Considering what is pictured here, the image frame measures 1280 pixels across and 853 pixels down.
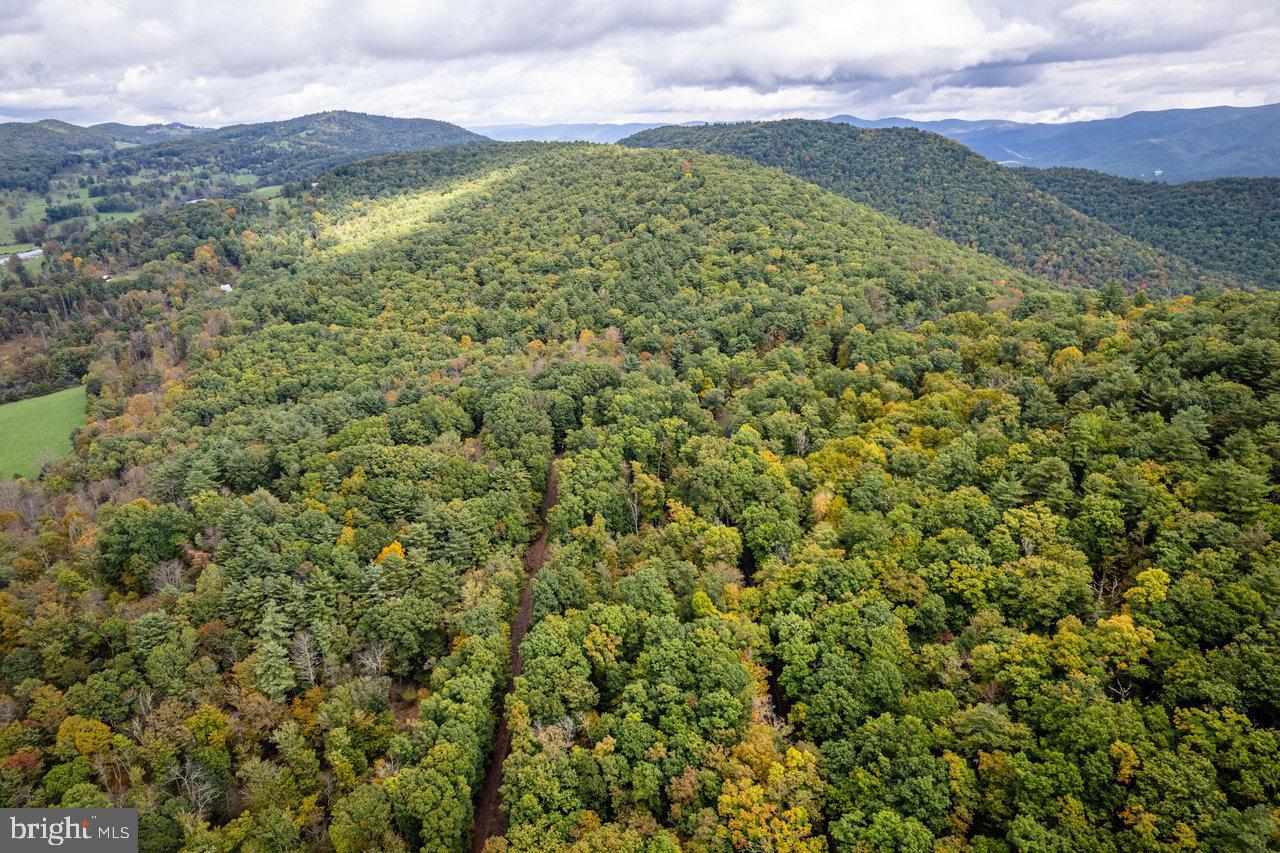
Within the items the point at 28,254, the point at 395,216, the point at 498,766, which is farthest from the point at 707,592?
the point at 28,254

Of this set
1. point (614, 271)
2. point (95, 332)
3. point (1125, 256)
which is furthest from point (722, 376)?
point (1125, 256)

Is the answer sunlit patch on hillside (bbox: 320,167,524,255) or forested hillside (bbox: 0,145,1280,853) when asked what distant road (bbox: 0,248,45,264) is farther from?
forested hillside (bbox: 0,145,1280,853)

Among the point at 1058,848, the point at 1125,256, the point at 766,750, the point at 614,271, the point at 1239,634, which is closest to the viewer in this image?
the point at 1058,848

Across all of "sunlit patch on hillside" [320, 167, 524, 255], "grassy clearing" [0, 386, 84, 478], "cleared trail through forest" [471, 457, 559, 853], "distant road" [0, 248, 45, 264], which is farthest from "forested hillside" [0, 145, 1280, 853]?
"distant road" [0, 248, 45, 264]

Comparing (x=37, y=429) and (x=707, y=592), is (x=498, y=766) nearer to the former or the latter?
(x=707, y=592)

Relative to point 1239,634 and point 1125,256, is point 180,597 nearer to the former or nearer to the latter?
point 1239,634

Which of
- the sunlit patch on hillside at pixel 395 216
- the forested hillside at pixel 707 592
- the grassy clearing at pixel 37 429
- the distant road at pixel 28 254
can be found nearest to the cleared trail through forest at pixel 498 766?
the forested hillside at pixel 707 592

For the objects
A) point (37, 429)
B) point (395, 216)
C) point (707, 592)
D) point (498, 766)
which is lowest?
point (498, 766)
